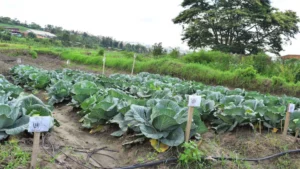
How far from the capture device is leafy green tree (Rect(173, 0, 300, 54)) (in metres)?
20.2

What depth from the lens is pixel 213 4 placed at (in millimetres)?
21578

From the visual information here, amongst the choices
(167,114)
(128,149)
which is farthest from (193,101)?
(128,149)

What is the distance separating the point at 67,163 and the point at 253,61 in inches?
503

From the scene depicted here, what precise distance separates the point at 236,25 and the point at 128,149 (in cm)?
1826

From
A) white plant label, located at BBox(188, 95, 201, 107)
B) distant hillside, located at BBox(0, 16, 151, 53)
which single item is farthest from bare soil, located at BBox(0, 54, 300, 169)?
distant hillside, located at BBox(0, 16, 151, 53)

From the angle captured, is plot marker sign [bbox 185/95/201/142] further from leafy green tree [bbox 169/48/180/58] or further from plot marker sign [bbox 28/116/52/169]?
leafy green tree [bbox 169/48/180/58]

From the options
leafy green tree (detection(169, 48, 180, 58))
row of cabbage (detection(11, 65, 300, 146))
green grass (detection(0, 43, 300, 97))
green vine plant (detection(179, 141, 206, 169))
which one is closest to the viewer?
green vine plant (detection(179, 141, 206, 169))

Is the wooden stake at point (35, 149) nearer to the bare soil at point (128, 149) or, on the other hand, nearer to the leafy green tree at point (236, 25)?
the bare soil at point (128, 149)

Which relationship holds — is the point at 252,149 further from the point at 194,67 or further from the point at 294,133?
the point at 194,67

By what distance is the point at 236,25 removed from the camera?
19.8 m

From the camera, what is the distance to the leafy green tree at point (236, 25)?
2016 cm

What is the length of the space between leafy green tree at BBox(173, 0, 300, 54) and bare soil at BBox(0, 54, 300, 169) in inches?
681

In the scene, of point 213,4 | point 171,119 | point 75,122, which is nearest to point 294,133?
point 171,119

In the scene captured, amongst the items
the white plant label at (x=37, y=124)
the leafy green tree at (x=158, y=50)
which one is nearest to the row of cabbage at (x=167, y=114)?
the white plant label at (x=37, y=124)
